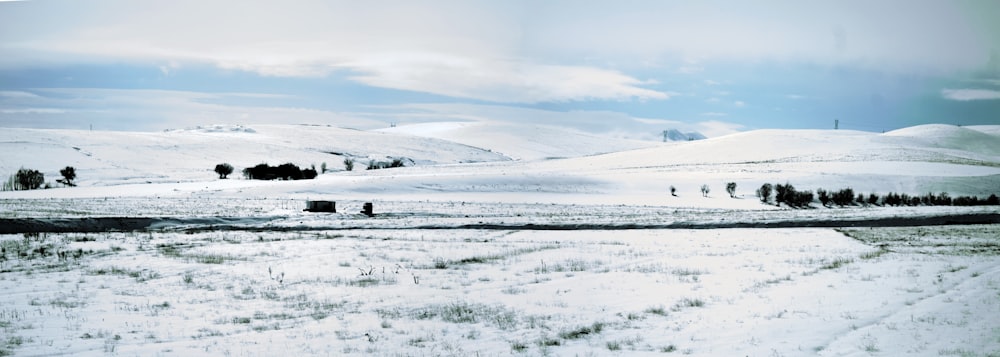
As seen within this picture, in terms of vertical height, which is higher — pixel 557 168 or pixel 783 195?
pixel 557 168

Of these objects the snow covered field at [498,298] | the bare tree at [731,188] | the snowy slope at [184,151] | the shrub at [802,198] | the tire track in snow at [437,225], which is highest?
the snowy slope at [184,151]

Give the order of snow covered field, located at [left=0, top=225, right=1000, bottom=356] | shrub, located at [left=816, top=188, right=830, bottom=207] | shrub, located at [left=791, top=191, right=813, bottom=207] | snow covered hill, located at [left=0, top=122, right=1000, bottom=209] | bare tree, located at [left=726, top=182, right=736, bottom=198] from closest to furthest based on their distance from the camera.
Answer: snow covered field, located at [left=0, top=225, right=1000, bottom=356] < shrub, located at [left=791, top=191, right=813, bottom=207] < shrub, located at [left=816, top=188, right=830, bottom=207] < snow covered hill, located at [left=0, top=122, right=1000, bottom=209] < bare tree, located at [left=726, top=182, right=736, bottom=198]

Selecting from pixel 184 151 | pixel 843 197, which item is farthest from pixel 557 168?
pixel 184 151

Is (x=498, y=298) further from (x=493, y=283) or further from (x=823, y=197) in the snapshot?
(x=823, y=197)

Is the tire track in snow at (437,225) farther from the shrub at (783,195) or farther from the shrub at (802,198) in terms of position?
the shrub at (783,195)

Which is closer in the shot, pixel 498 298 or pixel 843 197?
pixel 498 298

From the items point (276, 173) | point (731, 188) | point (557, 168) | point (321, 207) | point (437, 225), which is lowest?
point (437, 225)

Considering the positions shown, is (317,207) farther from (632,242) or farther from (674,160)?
(674,160)

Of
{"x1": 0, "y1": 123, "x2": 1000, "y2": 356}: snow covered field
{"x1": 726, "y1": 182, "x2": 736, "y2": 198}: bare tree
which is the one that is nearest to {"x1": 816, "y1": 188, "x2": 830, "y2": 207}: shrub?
{"x1": 726, "y1": 182, "x2": 736, "y2": 198}: bare tree

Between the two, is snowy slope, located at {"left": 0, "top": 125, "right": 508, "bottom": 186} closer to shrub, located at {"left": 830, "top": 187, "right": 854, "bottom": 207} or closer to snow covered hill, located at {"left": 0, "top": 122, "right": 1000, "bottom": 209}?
snow covered hill, located at {"left": 0, "top": 122, "right": 1000, "bottom": 209}

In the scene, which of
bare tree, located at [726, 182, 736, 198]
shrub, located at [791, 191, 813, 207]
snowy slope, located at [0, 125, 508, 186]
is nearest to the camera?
shrub, located at [791, 191, 813, 207]

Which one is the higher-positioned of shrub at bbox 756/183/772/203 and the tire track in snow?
shrub at bbox 756/183/772/203

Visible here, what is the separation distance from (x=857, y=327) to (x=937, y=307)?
1.85m

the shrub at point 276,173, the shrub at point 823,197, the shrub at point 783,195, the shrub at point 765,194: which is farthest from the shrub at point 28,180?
the shrub at point 823,197
